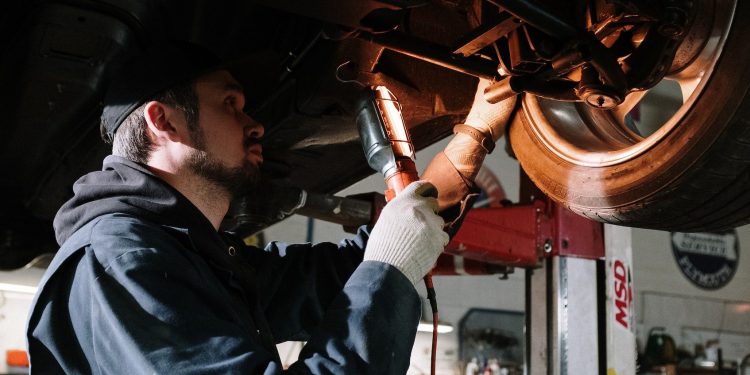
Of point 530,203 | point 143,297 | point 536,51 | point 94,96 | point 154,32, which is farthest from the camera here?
point 530,203

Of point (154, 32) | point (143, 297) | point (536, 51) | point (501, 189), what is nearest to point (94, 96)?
point (154, 32)

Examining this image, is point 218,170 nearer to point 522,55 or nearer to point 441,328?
point 522,55

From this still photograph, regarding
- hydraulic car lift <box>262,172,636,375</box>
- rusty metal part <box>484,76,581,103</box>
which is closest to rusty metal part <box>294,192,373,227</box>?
hydraulic car lift <box>262,172,636,375</box>

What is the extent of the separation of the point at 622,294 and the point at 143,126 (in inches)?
53.0

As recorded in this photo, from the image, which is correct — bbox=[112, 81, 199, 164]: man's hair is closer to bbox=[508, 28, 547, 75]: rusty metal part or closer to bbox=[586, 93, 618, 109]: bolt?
bbox=[508, 28, 547, 75]: rusty metal part

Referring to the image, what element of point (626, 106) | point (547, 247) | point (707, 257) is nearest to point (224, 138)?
point (626, 106)

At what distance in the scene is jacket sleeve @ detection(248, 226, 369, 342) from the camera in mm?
1357

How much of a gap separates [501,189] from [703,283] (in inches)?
103

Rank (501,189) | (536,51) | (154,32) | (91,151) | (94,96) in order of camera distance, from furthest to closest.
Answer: (501,189) → (91,151) → (94,96) → (154,32) → (536,51)

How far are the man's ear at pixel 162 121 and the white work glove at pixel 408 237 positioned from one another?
426 mm

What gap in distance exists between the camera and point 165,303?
897mm

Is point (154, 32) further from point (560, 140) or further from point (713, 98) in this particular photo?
point (713, 98)

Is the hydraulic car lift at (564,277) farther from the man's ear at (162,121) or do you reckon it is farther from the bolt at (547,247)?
the man's ear at (162,121)

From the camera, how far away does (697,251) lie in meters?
7.29
